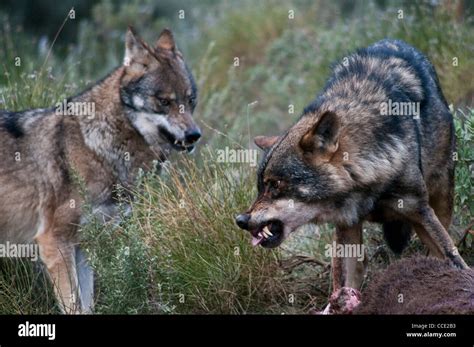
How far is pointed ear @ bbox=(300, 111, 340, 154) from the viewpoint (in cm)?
652

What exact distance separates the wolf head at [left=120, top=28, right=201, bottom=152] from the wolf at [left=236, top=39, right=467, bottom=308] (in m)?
1.03

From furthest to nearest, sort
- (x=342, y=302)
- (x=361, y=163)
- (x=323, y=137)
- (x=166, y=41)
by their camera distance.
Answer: (x=166, y=41)
(x=361, y=163)
(x=323, y=137)
(x=342, y=302)

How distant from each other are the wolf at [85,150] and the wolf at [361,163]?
121cm

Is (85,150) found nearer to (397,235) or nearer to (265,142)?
(265,142)

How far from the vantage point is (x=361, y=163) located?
6.73m

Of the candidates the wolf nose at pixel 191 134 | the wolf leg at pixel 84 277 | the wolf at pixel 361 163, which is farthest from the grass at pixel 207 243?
the wolf at pixel 361 163

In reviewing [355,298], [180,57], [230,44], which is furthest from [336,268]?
[230,44]

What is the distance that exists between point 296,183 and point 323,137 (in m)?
0.35

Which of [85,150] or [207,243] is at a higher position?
[85,150]

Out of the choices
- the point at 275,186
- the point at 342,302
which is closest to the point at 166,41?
the point at 275,186

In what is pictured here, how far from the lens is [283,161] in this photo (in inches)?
261
